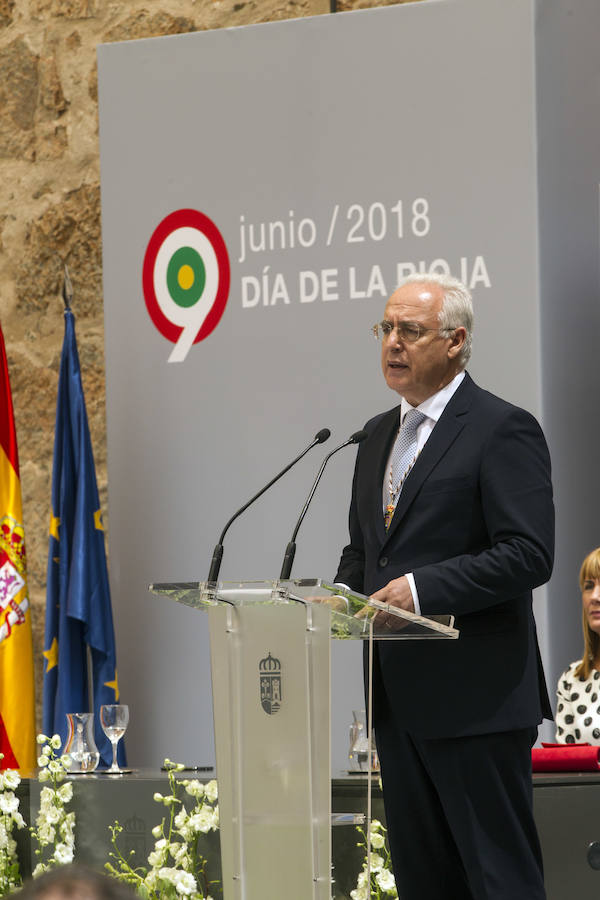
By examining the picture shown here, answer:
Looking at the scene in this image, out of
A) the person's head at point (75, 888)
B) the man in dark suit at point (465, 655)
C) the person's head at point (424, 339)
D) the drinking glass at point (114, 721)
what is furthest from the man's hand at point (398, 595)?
the person's head at point (75, 888)

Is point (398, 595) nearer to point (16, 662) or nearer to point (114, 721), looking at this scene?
point (114, 721)

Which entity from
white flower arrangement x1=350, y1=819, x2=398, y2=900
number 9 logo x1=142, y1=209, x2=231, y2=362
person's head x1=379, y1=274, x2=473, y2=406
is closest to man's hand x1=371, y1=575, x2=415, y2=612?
person's head x1=379, y1=274, x2=473, y2=406

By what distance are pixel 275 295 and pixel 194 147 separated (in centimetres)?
61

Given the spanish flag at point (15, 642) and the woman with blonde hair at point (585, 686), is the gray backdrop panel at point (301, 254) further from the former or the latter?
the spanish flag at point (15, 642)

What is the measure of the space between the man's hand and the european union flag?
91.8 inches

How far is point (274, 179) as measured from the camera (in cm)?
443

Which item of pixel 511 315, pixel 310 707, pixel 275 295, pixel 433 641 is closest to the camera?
pixel 310 707

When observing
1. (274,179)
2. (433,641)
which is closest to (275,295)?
(274,179)

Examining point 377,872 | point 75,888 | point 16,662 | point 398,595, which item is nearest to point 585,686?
point 377,872

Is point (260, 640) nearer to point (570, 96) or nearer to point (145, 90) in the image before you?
point (570, 96)

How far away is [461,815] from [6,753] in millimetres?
2686

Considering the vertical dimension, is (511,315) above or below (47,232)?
below

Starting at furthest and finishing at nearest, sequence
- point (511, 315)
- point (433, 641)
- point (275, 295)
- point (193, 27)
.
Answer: point (193, 27) → point (275, 295) → point (511, 315) → point (433, 641)

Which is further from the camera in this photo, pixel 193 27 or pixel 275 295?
pixel 193 27
